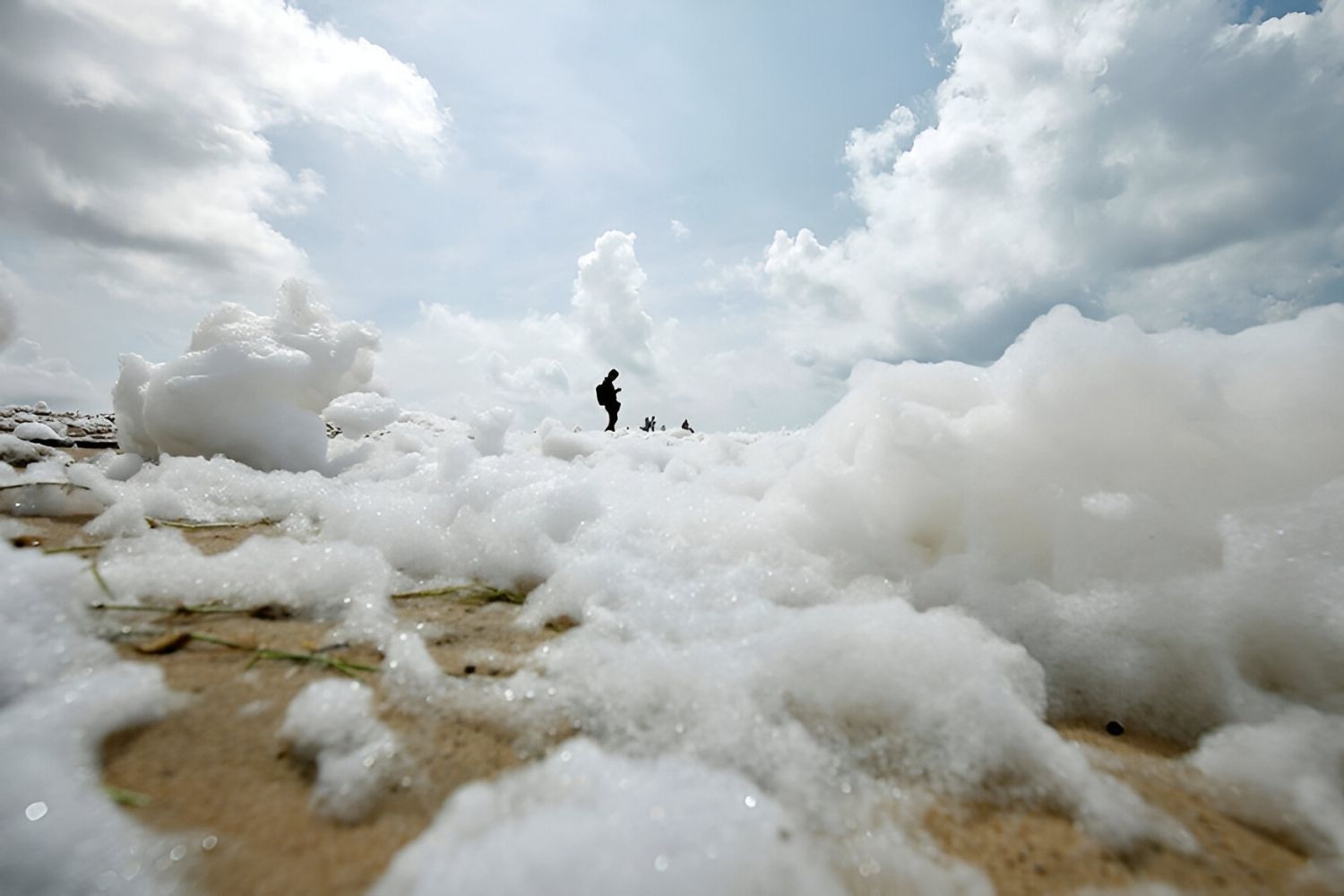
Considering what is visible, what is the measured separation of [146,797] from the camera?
962mm

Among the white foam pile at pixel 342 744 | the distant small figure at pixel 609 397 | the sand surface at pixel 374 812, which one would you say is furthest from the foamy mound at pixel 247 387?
the distant small figure at pixel 609 397

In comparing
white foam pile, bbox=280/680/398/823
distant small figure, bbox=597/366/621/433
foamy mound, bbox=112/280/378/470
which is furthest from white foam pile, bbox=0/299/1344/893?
distant small figure, bbox=597/366/621/433

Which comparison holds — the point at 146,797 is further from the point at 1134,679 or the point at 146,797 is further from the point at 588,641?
the point at 1134,679

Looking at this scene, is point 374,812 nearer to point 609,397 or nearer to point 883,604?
point 883,604

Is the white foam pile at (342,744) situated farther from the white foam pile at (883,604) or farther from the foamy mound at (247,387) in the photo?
the foamy mound at (247,387)

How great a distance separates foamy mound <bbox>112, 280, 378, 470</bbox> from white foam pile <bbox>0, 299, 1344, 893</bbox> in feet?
3.08

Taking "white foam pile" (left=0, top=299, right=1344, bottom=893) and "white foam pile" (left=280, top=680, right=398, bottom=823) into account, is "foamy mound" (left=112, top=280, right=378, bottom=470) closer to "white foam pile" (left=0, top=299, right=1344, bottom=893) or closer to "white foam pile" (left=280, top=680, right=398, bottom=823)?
"white foam pile" (left=0, top=299, right=1344, bottom=893)

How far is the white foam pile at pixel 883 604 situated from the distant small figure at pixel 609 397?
376 inches

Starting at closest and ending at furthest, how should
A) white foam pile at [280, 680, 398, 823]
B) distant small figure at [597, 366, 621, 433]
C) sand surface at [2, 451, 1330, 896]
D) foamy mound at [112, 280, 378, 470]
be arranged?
sand surface at [2, 451, 1330, 896], white foam pile at [280, 680, 398, 823], foamy mound at [112, 280, 378, 470], distant small figure at [597, 366, 621, 433]

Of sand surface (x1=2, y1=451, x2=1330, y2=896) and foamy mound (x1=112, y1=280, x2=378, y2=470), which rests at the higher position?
foamy mound (x1=112, y1=280, x2=378, y2=470)

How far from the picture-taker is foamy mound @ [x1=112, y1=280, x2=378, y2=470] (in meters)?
3.81

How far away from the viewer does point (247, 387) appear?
153 inches

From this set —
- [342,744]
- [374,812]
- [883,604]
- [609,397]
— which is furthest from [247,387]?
[609,397]

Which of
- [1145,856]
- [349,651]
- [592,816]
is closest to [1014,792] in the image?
[1145,856]
